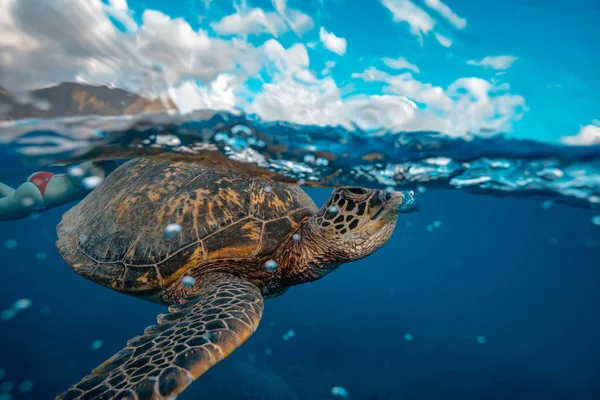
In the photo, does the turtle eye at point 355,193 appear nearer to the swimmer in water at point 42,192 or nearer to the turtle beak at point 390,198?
the turtle beak at point 390,198

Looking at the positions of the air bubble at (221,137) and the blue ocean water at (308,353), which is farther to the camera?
the blue ocean water at (308,353)

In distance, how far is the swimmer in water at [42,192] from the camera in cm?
827

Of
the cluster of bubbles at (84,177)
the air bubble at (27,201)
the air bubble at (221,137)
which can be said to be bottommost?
the air bubble at (27,201)

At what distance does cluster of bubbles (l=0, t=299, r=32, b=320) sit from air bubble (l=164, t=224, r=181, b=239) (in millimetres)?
15805

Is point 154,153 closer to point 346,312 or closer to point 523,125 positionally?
point 523,125

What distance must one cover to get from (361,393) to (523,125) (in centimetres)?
936

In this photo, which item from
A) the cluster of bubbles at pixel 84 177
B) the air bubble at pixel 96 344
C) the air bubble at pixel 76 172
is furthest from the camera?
the air bubble at pixel 96 344

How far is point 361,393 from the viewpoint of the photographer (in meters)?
9.77

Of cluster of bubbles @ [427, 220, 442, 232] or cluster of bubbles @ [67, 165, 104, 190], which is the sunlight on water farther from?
cluster of bubbles @ [427, 220, 442, 232]

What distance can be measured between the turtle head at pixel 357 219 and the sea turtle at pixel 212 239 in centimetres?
1

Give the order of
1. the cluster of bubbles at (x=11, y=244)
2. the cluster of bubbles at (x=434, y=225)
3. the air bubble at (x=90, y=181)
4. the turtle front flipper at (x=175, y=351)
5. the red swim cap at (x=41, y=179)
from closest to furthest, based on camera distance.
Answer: the turtle front flipper at (x=175, y=351)
the air bubble at (x=90, y=181)
the red swim cap at (x=41, y=179)
the cluster of bubbles at (x=434, y=225)
the cluster of bubbles at (x=11, y=244)

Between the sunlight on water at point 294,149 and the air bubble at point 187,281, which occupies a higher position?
the sunlight on water at point 294,149

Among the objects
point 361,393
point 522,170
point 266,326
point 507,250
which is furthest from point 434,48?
point 507,250

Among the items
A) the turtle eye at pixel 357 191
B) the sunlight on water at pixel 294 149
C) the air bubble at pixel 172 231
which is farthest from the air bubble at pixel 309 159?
the air bubble at pixel 172 231
